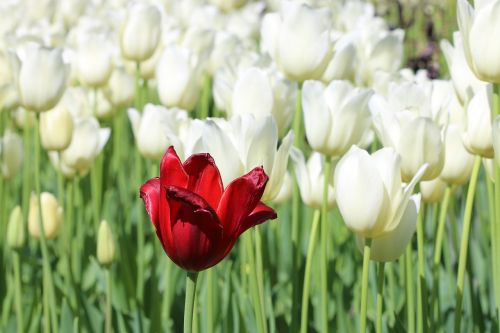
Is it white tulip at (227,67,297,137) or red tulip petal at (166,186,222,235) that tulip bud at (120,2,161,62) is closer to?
white tulip at (227,67,297,137)

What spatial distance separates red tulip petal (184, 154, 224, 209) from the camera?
3.75ft

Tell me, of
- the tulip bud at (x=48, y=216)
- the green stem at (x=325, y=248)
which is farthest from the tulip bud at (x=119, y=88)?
the green stem at (x=325, y=248)

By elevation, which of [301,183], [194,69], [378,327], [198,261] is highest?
[194,69]

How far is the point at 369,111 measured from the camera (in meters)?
1.84

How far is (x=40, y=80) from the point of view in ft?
6.98

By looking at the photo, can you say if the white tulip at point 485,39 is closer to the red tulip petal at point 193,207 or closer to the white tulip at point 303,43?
the white tulip at point 303,43

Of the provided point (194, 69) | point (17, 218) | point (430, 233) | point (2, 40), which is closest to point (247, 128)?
point (17, 218)

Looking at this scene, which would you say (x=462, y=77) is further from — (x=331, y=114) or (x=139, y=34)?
(x=139, y=34)

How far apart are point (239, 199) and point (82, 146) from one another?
1.41 meters

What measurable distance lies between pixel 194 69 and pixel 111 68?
499 mm

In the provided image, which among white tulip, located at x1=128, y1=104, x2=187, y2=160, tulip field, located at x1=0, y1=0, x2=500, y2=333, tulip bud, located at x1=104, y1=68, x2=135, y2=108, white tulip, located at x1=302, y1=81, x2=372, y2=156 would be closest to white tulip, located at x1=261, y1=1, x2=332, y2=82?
tulip field, located at x1=0, y1=0, x2=500, y2=333

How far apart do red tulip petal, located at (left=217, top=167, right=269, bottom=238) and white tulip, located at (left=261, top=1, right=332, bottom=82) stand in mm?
920

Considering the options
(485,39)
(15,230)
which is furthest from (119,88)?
(485,39)

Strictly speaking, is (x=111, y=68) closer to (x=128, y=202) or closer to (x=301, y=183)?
(x=128, y=202)
